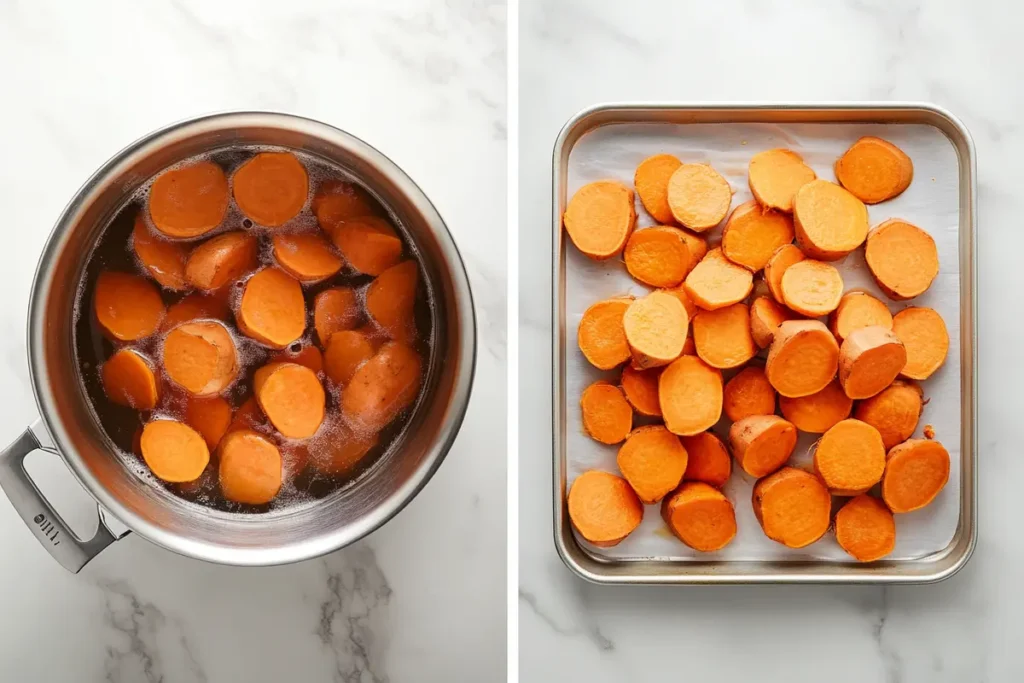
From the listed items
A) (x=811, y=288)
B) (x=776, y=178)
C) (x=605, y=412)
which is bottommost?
(x=605, y=412)

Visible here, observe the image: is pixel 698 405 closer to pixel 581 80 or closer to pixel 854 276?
pixel 854 276

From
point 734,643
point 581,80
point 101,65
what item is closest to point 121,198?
point 101,65

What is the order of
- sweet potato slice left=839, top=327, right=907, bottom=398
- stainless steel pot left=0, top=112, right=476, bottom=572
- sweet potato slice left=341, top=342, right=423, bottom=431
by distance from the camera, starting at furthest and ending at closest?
sweet potato slice left=839, top=327, right=907, bottom=398 < sweet potato slice left=341, top=342, right=423, bottom=431 < stainless steel pot left=0, top=112, right=476, bottom=572

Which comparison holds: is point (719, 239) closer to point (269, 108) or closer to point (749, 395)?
point (749, 395)

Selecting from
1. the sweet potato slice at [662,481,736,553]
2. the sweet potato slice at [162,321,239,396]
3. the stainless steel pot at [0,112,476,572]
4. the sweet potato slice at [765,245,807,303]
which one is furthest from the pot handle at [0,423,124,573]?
the sweet potato slice at [765,245,807,303]

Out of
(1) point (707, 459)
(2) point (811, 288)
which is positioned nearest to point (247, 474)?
(1) point (707, 459)

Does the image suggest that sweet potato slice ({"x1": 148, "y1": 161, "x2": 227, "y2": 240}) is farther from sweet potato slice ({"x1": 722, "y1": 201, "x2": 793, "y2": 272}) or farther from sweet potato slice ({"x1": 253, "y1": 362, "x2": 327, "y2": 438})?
sweet potato slice ({"x1": 722, "y1": 201, "x2": 793, "y2": 272})
